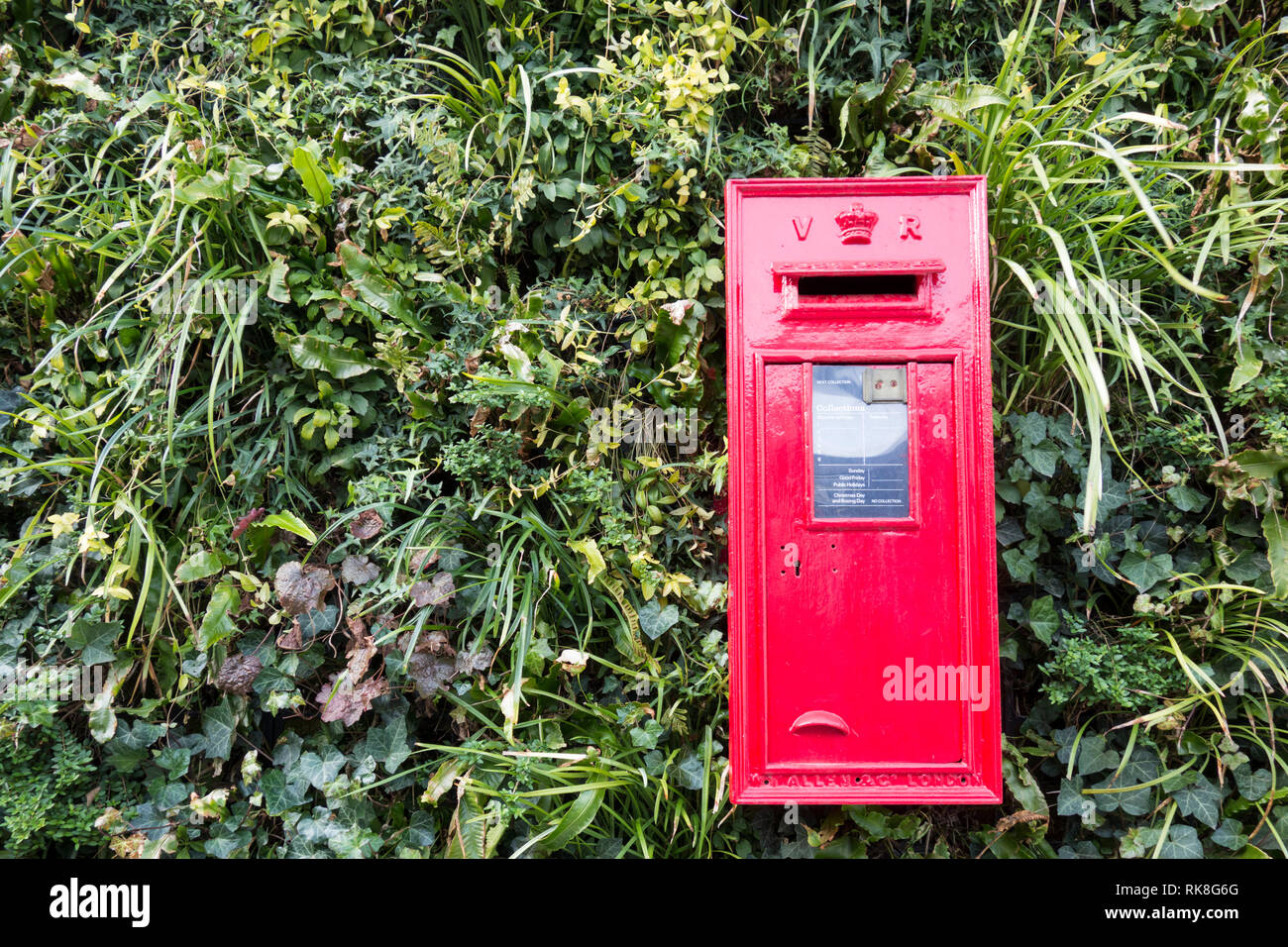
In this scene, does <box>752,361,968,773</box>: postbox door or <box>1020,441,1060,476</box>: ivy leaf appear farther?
<box>1020,441,1060,476</box>: ivy leaf

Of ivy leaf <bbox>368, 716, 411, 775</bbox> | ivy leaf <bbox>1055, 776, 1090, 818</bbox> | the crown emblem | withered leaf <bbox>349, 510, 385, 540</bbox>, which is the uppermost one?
the crown emblem

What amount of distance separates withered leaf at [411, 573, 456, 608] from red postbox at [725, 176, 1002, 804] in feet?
2.79

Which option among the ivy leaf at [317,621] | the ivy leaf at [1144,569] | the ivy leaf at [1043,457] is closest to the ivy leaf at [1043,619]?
the ivy leaf at [1144,569]

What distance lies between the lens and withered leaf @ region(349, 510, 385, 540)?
82.7 inches

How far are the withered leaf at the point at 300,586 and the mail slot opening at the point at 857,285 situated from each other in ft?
5.21

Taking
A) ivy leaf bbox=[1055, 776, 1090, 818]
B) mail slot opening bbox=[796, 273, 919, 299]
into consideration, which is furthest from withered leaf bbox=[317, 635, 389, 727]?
ivy leaf bbox=[1055, 776, 1090, 818]

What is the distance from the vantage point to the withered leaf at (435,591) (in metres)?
2.03

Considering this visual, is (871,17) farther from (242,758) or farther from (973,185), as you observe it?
(242,758)

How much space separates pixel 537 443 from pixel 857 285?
1.05 m

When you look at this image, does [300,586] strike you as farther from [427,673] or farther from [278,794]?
[278,794]

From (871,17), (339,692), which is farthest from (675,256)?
(339,692)

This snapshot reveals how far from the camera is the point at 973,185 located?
1803 mm

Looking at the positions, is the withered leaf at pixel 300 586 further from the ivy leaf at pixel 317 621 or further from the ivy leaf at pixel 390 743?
the ivy leaf at pixel 390 743

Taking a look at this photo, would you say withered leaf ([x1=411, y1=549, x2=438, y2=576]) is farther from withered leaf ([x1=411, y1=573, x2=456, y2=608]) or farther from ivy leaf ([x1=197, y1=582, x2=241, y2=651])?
ivy leaf ([x1=197, y1=582, x2=241, y2=651])
